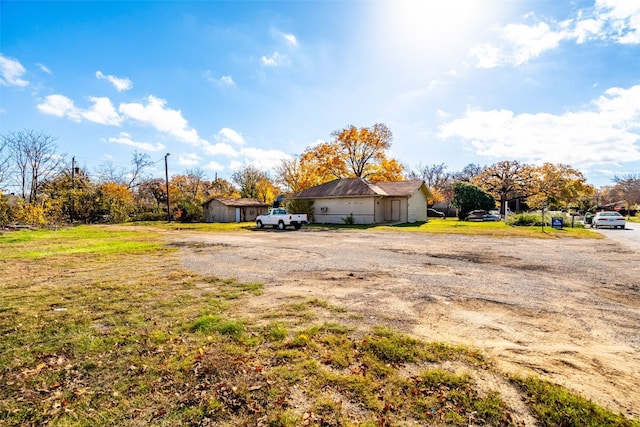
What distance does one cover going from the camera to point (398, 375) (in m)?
3.11

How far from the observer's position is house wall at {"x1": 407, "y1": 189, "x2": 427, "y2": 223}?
3002 centimetres

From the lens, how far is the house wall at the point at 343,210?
93.5ft

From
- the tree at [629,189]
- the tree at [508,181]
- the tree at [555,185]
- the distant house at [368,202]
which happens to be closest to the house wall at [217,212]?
the distant house at [368,202]

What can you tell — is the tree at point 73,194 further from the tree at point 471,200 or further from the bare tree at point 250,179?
the tree at point 471,200

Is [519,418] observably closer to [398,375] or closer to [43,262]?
[398,375]

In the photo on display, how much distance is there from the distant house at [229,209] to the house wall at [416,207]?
20.1m

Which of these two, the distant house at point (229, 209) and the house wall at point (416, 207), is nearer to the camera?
the house wall at point (416, 207)

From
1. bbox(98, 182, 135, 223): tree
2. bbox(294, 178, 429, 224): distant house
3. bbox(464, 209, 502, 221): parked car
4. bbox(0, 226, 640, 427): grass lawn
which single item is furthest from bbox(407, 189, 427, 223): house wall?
bbox(98, 182, 135, 223): tree

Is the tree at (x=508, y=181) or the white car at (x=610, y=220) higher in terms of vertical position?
the tree at (x=508, y=181)

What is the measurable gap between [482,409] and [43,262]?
39.2 ft

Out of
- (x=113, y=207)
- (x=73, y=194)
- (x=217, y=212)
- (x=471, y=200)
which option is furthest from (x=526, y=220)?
(x=73, y=194)

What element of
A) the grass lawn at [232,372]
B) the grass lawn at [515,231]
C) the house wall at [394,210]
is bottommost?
the grass lawn at [232,372]

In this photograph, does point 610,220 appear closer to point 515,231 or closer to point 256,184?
point 515,231

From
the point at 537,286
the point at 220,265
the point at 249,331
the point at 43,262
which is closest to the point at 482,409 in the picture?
the point at 249,331
